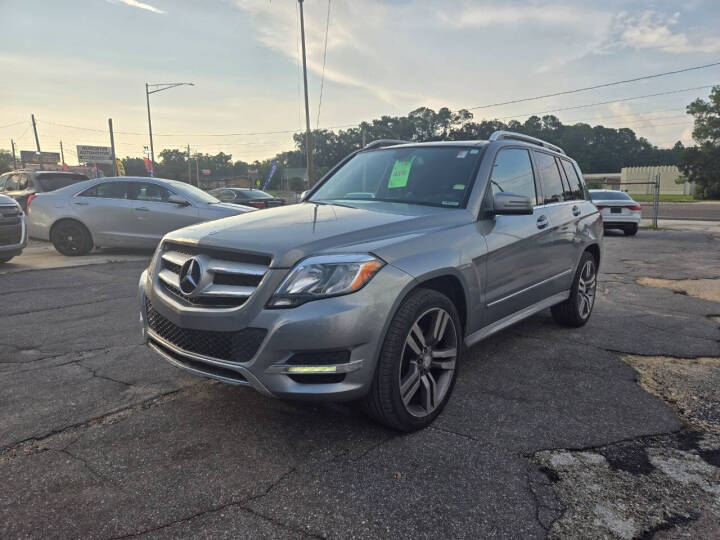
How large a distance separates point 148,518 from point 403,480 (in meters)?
1.11

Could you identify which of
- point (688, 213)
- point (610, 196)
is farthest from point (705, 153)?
point (610, 196)

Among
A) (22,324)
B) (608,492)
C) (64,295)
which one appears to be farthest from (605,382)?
(64,295)

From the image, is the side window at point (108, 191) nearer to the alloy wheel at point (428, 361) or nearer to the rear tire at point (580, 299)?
the rear tire at point (580, 299)

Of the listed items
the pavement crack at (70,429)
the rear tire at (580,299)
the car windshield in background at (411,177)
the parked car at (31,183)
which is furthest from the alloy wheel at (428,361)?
the parked car at (31,183)

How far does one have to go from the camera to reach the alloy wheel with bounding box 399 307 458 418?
2863mm

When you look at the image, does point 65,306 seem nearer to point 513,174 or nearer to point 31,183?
point 513,174

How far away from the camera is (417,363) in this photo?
2910mm

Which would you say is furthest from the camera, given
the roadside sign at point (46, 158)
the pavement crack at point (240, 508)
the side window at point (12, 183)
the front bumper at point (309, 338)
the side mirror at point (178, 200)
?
the roadside sign at point (46, 158)

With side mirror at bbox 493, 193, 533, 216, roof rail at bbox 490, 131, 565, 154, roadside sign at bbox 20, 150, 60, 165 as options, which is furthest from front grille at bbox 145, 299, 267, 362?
roadside sign at bbox 20, 150, 60, 165

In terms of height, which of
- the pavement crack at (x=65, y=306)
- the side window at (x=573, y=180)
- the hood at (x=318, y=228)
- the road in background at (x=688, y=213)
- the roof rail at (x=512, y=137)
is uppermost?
the roof rail at (x=512, y=137)

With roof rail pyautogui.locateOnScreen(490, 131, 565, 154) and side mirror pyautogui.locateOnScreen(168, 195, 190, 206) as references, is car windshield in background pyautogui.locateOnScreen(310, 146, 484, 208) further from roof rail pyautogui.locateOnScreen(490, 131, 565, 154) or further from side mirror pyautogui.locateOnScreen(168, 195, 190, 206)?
Result: side mirror pyautogui.locateOnScreen(168, 195, 190, 206)

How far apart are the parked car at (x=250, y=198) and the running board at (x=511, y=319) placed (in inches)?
455

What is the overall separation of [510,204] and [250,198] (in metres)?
14.6

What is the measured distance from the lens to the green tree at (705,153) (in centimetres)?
4603
